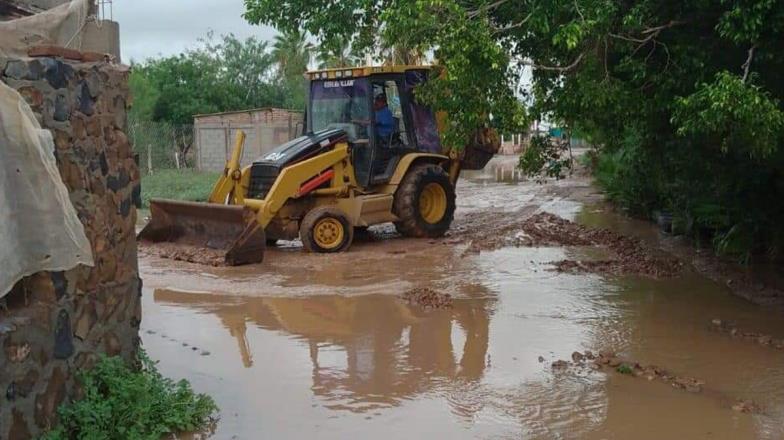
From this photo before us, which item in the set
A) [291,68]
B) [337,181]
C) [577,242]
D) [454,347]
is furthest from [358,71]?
[291,68]

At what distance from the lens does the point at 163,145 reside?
98.4 feet

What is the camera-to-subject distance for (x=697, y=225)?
1394 centimetres

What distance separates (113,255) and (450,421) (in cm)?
261

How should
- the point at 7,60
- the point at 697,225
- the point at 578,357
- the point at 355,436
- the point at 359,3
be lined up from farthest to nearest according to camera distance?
1. the point at 697,225
2. the point at 359,3
3. the point at 578,357
4. the point at 355,436
5. the point at 7,60

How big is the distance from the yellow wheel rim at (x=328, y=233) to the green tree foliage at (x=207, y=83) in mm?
22256

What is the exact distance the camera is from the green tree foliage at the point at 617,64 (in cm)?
673

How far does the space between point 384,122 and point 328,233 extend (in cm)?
216

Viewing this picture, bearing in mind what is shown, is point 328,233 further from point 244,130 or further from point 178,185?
point 244,130

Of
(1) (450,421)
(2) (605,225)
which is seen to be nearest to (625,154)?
(2) (605,225)

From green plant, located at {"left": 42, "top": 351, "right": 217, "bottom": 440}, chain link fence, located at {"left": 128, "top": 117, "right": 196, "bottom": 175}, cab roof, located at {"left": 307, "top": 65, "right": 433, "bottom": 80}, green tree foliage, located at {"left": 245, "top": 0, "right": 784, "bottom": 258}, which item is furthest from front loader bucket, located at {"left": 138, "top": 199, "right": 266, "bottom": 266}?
chain link fence, located at {"left": 128, "top": 117, "right": 196, "bottom": 175}

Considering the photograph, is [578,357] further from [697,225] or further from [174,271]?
[697,225]

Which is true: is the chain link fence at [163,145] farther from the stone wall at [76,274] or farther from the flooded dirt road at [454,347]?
the stone wall at [76,274]

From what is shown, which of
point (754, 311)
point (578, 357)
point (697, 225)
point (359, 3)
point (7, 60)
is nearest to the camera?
point (7, 60)

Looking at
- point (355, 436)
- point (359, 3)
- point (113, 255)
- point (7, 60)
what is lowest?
point (355, 436)
